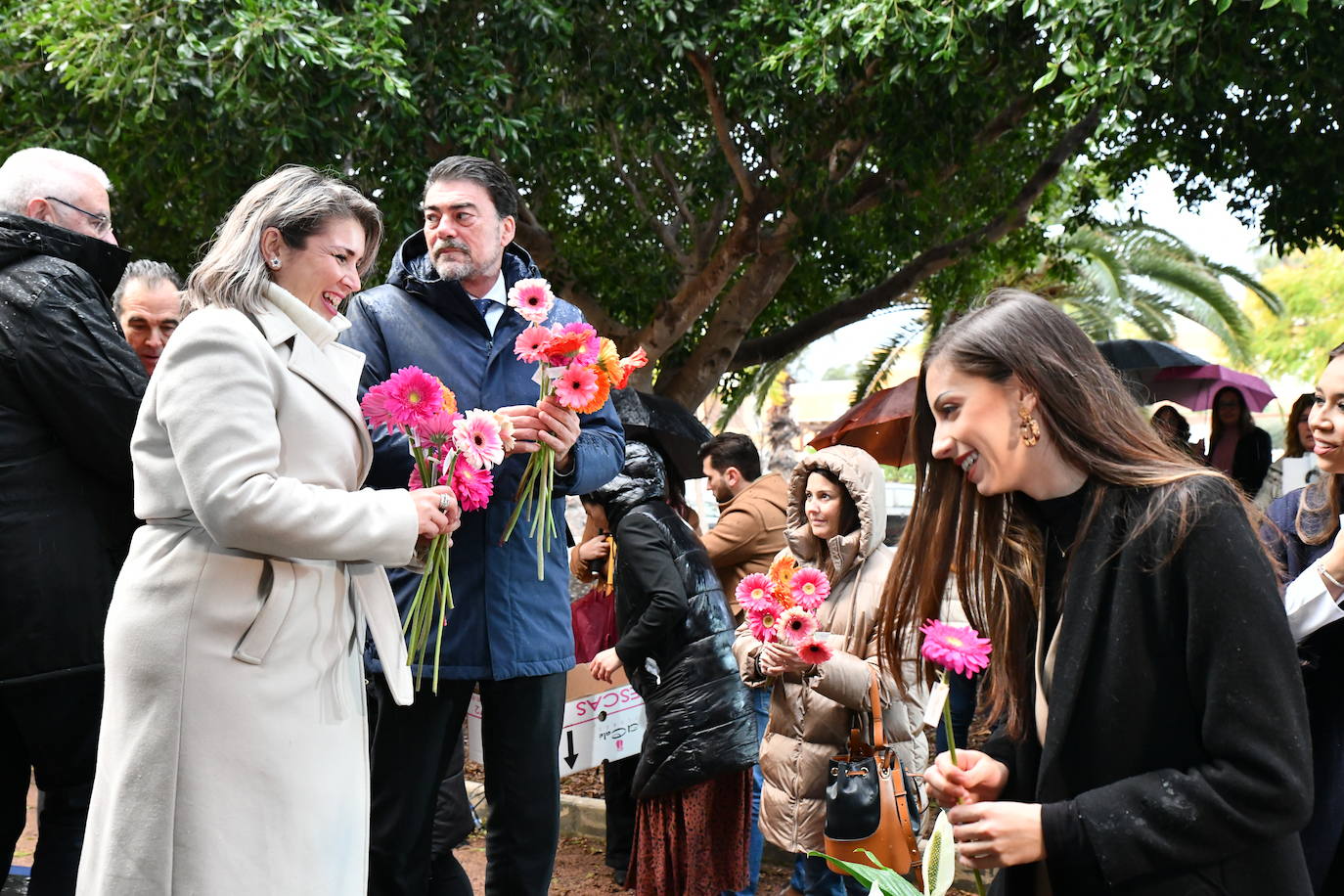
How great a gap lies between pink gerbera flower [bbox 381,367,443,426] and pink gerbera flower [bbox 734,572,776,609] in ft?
5.41

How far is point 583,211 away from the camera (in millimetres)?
12219

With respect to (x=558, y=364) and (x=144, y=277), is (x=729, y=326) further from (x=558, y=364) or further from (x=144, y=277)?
(x=558, y=364)

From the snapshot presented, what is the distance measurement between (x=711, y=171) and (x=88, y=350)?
899 cm

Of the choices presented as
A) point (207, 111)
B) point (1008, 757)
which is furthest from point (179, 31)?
point (1008, 757)

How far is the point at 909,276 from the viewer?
40.3 ft

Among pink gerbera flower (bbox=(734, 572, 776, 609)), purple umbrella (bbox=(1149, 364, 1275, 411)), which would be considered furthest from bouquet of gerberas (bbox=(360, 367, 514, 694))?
purple umbrella (bbox=(1149, 364, 1275, 411))

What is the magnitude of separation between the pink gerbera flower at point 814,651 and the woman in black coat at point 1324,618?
143cm

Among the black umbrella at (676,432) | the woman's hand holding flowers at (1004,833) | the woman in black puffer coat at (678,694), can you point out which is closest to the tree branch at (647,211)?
the black umbrella at (676,432)

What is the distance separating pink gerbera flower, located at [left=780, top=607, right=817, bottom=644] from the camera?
4.02 meters

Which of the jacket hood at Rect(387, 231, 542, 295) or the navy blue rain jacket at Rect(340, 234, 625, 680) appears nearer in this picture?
the navy blue rain jacket at Rect(340, 234, 625, 680)

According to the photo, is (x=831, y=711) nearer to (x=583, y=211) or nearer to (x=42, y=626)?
(x=42, y=626)

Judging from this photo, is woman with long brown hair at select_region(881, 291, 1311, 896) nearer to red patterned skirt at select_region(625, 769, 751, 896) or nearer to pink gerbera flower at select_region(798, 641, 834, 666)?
pink gerbera flower at select_region(798, 641, 834, 666)

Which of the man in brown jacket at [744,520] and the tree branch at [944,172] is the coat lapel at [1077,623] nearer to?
the man in brown jacket at [744,520]

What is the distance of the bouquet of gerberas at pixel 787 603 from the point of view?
406 centimetres
